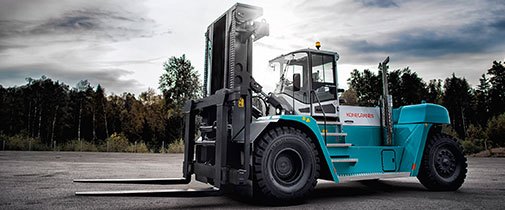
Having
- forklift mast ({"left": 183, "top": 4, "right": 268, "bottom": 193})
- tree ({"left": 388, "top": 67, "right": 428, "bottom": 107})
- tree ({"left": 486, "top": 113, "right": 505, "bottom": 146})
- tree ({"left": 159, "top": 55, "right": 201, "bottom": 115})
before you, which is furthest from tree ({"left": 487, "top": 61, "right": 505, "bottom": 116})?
forklift mast ({"left": 183, "top": 4, "right": 268, "bottom": 193})

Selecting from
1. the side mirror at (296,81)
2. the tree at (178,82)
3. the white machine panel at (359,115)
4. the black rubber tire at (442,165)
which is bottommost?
the black rubber tire at (442,165)

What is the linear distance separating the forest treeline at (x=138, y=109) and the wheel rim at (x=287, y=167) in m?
31.9

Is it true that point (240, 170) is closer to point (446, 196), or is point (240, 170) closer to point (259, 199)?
point (259, 199)

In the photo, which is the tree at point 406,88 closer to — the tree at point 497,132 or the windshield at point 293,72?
the tree at point 497,132

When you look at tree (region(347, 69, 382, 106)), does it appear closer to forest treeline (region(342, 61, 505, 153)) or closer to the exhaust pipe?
forest treeline (region(342, 61, 505, 153))

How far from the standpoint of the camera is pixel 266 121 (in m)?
6.57

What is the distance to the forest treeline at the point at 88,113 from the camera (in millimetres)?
49844

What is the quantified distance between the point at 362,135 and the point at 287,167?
8.64 feet

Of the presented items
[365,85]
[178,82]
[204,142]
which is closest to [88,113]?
[178,82]

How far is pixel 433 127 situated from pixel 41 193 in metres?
8.71

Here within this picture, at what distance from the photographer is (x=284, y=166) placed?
6.64m

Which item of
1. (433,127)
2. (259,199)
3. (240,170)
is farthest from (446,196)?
(240,170)

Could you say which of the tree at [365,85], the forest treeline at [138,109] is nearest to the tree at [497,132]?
the forest treeline at [138,109]

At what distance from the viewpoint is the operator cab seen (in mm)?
7539
